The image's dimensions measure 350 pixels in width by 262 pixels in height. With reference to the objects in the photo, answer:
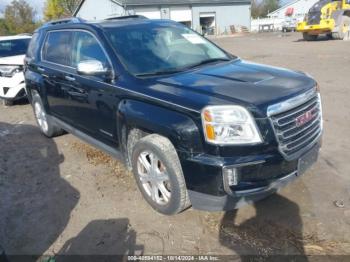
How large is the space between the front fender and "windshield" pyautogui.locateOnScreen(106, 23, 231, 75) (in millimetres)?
458

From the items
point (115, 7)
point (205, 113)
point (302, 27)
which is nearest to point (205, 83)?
point (205, 113)

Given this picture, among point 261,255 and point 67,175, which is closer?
point 261,255

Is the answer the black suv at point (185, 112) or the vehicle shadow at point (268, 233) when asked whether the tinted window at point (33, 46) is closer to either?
the black suv at point (185, 112)

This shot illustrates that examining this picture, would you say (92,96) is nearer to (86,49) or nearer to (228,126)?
(86,49)

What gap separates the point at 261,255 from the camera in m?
2.88

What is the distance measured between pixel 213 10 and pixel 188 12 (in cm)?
328

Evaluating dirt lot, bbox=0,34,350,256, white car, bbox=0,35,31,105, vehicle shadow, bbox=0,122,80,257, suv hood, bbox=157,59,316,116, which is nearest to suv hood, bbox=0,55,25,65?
white car, bbox=0,35,31,105

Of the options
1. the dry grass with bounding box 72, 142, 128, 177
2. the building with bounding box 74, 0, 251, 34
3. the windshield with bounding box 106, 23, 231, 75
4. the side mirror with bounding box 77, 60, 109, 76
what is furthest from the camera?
the building with bounding box 74, 0, 251, 34

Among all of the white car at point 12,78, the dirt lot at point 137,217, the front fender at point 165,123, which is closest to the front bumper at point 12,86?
the white car at point 12,78

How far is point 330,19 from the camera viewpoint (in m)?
18.9

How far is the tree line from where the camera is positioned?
44244mm

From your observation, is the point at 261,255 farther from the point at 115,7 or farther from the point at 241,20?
the point at 241,20

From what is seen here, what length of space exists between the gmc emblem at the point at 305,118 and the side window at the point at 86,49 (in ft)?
6.84

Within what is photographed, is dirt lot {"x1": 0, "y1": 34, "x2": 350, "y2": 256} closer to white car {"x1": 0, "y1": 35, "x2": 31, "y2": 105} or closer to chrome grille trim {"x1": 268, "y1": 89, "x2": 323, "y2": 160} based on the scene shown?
chrome grille trim {"x1": 268, "y1": 89, "x2": 323, "y2": 160}
